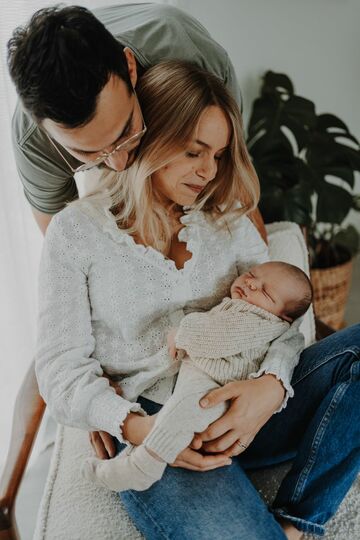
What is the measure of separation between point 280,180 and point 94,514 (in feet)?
4.70

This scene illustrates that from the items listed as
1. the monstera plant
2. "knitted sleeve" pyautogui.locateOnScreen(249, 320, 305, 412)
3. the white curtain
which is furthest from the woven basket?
the white curtain

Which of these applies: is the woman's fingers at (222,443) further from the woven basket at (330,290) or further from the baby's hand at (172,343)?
the woven basket at (330,290)

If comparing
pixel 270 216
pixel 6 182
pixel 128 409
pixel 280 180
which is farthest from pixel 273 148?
pixel 128 409

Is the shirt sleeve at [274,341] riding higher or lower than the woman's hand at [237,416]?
higher

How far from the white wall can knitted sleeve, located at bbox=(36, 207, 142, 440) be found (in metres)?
1.13

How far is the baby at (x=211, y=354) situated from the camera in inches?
36.1

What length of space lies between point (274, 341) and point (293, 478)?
27 centimetres

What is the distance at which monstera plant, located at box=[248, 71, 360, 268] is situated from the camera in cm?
198

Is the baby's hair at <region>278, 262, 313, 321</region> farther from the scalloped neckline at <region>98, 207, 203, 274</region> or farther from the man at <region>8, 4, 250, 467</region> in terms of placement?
the man at <region>8, 4, 250, 467</region>

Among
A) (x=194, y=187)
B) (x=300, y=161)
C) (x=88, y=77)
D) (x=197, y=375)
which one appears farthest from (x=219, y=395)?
(x=300, y=161)

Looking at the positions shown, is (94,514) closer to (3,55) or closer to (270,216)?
(3,55)

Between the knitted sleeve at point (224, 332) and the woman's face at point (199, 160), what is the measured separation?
0.25 metres

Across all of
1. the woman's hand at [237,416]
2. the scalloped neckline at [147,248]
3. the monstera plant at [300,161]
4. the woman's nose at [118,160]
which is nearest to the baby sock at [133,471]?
the woman's hand at [237,416]

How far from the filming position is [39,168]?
123cm
